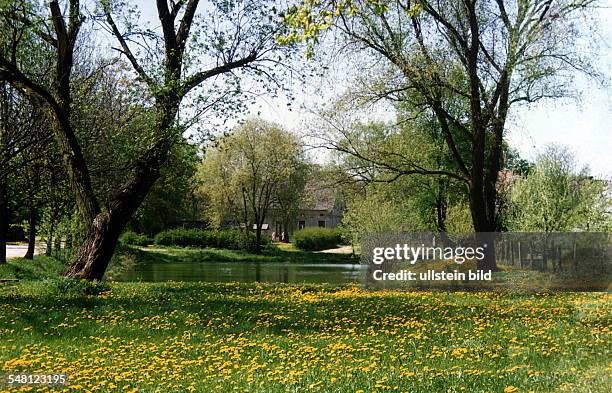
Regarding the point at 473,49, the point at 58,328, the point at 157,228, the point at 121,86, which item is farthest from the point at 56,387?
the point at 157,228

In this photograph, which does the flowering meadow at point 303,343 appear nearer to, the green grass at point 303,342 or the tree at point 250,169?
the green grass at point 303,342

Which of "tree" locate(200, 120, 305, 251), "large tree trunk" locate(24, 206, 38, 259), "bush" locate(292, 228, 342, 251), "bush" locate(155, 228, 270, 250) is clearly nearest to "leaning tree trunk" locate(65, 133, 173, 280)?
"large tree trunk" locate(24, 206, 38, 259)

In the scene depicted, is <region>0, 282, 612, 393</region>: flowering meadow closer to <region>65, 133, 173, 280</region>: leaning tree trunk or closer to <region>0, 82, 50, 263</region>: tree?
<region>65, 133, 173, 280</region>: leaning tree trunk

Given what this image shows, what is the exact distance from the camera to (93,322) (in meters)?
10.8

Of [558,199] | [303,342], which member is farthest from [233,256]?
[303,342]

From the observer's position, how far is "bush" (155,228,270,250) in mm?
53562

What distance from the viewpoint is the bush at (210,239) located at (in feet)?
176

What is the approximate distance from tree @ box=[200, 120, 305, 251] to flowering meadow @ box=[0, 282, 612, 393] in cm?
3622

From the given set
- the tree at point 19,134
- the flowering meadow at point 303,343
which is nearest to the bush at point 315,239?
the tree at point 19,134

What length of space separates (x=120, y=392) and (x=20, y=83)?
11.1 m

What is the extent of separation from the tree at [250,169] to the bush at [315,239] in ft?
15.7

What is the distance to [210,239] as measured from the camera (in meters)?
54.5

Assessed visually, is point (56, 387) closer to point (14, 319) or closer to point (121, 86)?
point (14, 319)

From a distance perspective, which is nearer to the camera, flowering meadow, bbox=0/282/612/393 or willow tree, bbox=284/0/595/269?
flowering meadow, bbox=0/282/612/393
